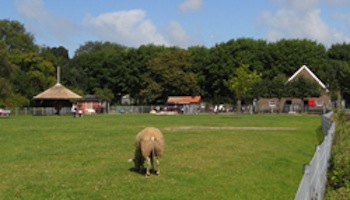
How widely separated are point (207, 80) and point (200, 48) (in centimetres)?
905

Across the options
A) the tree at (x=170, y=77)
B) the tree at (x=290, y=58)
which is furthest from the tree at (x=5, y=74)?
the tree at (x=290, y=58)

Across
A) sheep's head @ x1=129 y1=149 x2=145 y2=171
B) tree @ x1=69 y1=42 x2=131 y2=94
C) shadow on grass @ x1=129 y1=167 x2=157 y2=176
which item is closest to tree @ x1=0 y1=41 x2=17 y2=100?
tree @ x1=69 y1=42 x2=131 y2=94

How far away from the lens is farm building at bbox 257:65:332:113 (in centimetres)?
8651

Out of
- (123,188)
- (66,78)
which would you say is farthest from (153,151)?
(66,78)

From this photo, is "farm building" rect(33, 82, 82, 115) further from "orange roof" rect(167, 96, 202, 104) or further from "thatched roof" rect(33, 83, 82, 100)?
"orange roof" rect(167, 96, 202, 104)

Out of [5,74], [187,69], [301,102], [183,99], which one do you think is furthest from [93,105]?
[301,102]

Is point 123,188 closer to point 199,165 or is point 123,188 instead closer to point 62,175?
point 62,175

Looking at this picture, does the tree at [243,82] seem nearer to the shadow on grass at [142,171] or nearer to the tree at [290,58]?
the tree at [290,58]

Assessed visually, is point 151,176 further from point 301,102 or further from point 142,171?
point 301,102

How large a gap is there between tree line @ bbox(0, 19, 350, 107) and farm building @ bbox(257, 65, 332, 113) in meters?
2.48

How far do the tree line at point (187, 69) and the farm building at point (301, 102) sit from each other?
8.15 feet

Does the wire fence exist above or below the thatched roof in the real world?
below

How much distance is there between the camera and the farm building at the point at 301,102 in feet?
284

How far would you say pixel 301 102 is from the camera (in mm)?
87812
